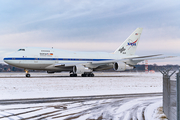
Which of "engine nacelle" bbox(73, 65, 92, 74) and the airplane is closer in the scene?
the airplane

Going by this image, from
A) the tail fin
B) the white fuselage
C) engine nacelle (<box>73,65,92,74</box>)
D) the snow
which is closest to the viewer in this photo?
the snow

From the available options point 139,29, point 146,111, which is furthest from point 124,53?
point 146,111

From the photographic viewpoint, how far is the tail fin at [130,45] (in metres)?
46.2

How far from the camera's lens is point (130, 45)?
4641cm

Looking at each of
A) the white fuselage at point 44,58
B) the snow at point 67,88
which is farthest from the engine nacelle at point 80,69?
the snow at point 67,88

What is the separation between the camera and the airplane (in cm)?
3441

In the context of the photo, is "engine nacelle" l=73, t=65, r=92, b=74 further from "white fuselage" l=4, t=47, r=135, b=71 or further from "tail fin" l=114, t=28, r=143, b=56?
"tail fin" l=114, t=28, r=143, b=56

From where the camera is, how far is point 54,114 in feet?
27.9

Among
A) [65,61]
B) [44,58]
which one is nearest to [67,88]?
[44,58]

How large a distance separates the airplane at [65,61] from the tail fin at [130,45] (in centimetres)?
136

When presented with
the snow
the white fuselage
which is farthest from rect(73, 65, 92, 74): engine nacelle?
the snow

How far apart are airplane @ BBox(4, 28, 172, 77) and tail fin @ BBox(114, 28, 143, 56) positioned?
136cm

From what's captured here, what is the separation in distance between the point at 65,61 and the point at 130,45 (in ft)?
52.8

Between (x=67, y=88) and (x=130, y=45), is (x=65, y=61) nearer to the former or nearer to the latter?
(x=130, y=45)
